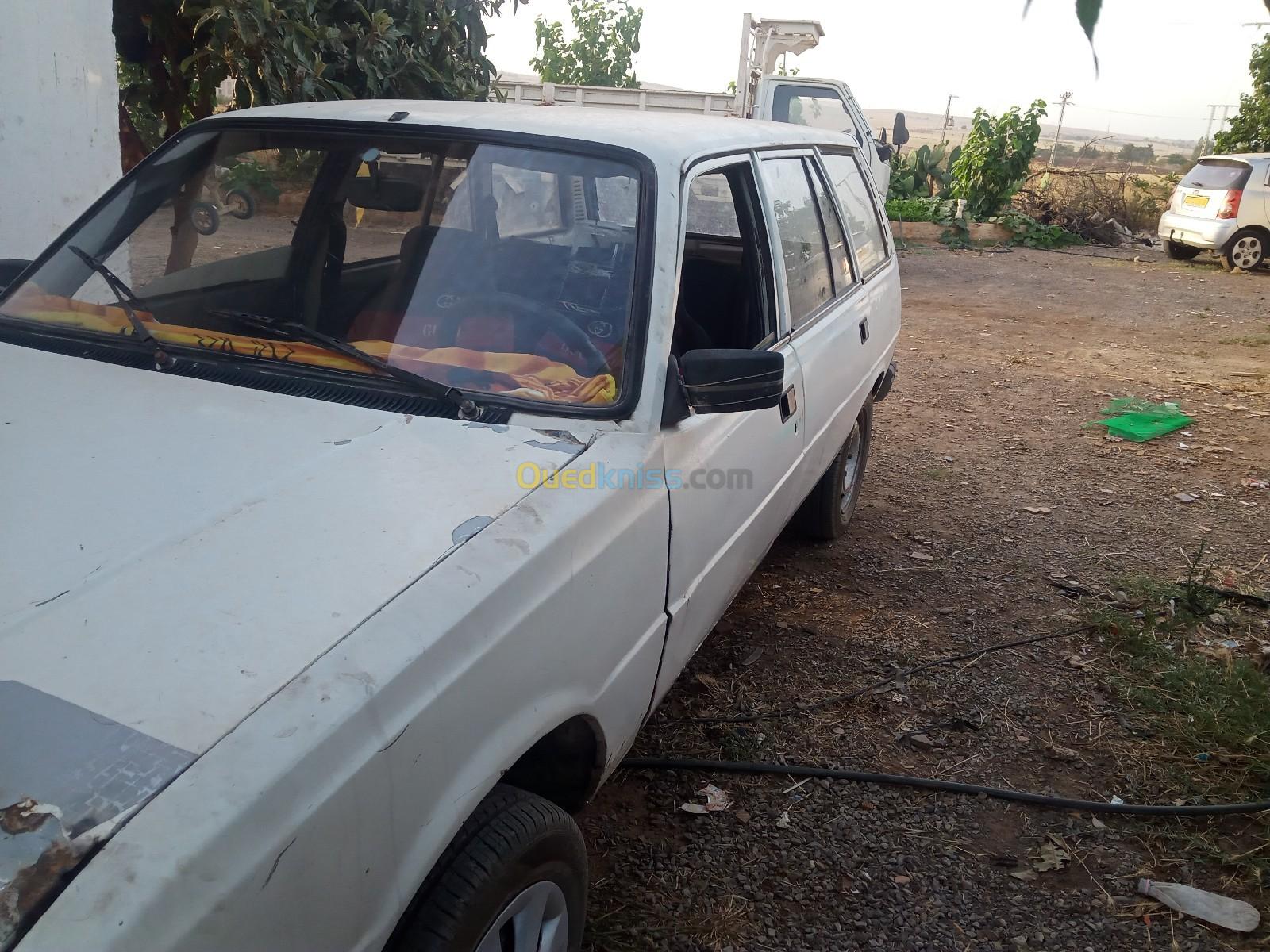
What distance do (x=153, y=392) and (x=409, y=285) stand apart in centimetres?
65

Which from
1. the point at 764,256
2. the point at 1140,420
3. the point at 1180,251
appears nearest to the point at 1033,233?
the point at 1180,251

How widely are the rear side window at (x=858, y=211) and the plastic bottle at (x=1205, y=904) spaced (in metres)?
2.56

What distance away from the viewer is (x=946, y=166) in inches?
745

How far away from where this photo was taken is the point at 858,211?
4.42 meters

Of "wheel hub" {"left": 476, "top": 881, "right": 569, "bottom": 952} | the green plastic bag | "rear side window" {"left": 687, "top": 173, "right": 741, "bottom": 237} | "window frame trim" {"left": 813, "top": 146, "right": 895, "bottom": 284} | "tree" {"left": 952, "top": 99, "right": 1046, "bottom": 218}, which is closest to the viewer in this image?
"wheel hub" {"left": 476, "top": 881, "right": 569, "bottom": 952}

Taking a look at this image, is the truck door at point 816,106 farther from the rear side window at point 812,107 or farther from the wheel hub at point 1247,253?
the wheel hub at point 1247,253

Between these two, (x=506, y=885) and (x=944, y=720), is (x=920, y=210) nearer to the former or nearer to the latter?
(x=944, y=720)

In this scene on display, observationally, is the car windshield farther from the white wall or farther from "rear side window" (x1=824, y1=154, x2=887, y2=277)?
the white wall

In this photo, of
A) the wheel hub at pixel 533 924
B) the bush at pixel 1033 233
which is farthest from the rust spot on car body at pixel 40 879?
the bush at pixel 1033 233

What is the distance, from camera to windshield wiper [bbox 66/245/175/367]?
2.37 meters

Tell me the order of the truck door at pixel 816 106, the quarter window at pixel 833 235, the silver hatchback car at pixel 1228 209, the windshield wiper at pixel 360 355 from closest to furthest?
1. the windshield wiper at pixel 360 355
2. the quarter window at pixel 833 235
3. the truck door at pixel 816 106
4. the silver hatchback car at pixel 1228 209

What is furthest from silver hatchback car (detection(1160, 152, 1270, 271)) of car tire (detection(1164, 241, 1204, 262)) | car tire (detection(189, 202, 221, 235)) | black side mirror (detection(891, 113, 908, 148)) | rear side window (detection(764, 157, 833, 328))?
car tire (detection(189, 202, 221, 235))

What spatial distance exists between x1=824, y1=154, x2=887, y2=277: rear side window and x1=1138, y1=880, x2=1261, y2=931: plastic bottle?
256 cm

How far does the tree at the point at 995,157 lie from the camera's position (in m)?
16.5
